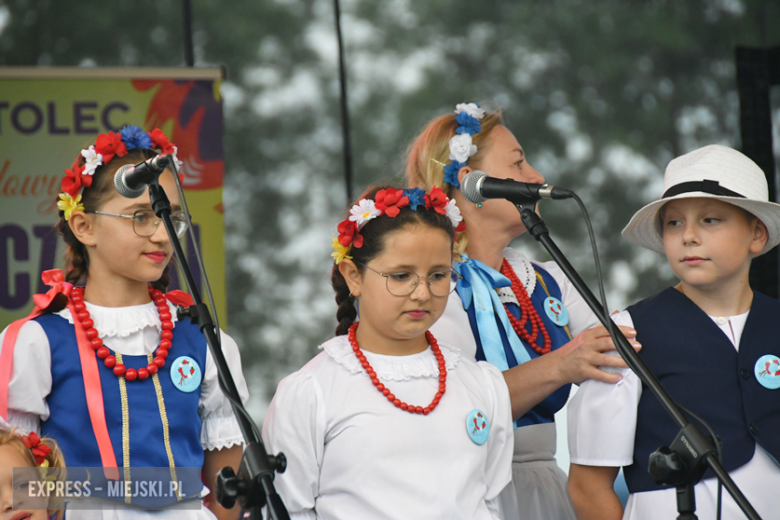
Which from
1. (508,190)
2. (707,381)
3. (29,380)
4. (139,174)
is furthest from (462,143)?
(29,380)

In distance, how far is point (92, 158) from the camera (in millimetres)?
2162

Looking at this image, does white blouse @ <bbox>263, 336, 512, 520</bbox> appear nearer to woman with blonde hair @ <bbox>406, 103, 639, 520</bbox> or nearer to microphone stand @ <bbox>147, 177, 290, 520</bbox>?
woman with blonde hair @ <bbox>406, 103, 639, 520</bbox>

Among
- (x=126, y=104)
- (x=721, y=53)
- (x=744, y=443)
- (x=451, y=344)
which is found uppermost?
(x=721, y=53)

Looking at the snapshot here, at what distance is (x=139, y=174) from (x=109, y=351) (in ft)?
1.74

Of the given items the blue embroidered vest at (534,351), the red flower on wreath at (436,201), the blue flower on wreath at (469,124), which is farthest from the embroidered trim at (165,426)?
the blue flower on wreath at (469,124)

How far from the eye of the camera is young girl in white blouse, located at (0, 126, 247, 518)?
6.42 ft

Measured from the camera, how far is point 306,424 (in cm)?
190

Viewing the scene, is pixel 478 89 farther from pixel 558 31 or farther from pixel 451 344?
pixel 451 344

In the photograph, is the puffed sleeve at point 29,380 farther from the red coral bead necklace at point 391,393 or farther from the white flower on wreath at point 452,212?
the white flower on wreath at point 452,212

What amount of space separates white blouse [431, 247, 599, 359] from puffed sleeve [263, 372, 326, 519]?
497mm

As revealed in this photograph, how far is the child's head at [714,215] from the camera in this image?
1996 millimetres

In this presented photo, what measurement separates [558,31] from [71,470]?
4562 millimetres

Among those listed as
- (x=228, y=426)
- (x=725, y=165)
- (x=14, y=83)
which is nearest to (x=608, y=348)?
(x=725, y=165)

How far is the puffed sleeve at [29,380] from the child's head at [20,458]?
3.2 inches
